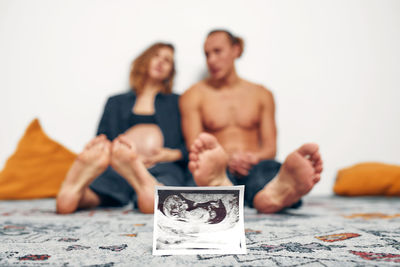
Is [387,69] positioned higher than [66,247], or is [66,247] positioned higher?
[387,69]

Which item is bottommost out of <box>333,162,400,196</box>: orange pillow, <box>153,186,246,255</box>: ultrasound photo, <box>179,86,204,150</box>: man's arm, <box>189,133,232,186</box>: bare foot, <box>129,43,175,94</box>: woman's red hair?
<box>333,162,400,196</box>: orange pillow

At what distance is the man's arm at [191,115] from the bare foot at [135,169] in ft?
1.32

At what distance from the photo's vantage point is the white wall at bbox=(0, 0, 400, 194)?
5.42 ft

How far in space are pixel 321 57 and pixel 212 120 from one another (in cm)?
86

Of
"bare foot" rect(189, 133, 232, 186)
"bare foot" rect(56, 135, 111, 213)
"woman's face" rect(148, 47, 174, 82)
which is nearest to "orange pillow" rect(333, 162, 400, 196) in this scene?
"bare foot" rect(189, 133, 232, 186)

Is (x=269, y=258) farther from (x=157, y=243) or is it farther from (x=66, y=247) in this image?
(x=66, y=247)

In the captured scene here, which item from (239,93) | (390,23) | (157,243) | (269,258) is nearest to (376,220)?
(269,258)

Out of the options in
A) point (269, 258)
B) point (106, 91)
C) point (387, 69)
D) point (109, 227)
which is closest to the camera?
point (269, 258)

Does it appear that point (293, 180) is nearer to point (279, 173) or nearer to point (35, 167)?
point (279, 173)

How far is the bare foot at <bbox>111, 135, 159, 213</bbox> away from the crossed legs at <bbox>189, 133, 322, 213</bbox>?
17 cm

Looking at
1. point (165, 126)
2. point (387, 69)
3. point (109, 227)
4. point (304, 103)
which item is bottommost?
point (109, 227)

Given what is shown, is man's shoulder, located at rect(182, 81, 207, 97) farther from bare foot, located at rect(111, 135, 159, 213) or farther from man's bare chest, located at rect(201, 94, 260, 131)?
bare foot, located at rect(111, 135, 159, 213)

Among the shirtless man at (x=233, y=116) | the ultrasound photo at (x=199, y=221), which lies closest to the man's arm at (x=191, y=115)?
the shirtless man at (x=233, y=116)

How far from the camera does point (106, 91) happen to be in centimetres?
166
